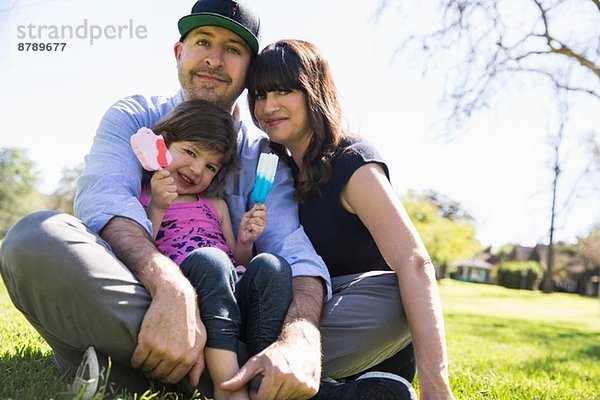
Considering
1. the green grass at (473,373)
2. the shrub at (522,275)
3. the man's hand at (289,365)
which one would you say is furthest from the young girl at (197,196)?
the shrub at (522,275)

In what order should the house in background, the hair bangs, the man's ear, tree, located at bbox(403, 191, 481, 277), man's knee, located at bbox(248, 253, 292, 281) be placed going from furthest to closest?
1. the house in background
2. tree, located at bbox(403, 191, 481, 277)
3. the man's ear
4. the hair bangs
5. man's knee, located at bbox(248, 253, 292, 281)

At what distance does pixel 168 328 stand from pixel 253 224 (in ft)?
2.51

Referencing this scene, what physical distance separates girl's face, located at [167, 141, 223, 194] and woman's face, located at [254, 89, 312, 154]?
1.02ft

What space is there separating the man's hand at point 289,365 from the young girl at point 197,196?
0.12m

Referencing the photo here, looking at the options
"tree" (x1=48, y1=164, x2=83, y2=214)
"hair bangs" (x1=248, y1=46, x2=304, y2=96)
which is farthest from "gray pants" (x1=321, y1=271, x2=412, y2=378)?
"tree" (x1=48, y1=164, x2=83, y2=214)

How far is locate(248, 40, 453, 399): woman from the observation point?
92.1 inches

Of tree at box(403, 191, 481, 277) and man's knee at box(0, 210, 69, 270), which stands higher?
tree at box(403, 191, 481, 277)

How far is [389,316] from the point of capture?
7.84 ft

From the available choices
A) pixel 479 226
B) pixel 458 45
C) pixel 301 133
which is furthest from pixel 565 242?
pixel 301 133

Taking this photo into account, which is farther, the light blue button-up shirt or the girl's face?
the girl's face

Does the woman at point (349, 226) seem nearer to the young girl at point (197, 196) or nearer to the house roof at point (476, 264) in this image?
the young girl at point (197, 196)

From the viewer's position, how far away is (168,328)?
1936 mm

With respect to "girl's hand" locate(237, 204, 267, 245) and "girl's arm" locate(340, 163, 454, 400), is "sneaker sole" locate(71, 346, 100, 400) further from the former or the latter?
"girl's arm" locate(340, 163, 454, 400)

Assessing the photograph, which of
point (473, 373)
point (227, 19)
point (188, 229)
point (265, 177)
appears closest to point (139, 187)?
point (188, 229)
